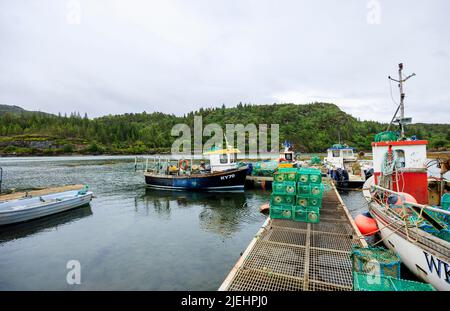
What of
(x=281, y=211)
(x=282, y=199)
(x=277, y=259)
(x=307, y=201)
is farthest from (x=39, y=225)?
(x=307, y=201)

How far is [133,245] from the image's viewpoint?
A: 945 cm

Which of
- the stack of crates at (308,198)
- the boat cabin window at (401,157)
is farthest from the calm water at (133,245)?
the stack of crates at (308,198)

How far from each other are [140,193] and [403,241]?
20922 millimetres

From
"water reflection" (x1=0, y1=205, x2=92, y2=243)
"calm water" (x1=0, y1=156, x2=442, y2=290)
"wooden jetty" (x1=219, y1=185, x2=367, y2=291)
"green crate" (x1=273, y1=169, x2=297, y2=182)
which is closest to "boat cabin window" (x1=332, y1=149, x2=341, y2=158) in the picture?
"calm water" (x1=0, y1=156, x2=442, y2=290)

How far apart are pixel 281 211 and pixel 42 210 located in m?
13.8

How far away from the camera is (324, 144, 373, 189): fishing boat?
20.7m

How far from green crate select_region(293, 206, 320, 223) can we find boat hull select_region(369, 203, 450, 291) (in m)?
2.24

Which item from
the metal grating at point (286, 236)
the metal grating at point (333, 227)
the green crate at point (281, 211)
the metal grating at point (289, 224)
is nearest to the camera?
the metal grating at point (286, 236)

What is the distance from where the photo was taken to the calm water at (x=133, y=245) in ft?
22.3

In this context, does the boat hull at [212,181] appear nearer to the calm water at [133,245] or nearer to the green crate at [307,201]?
the calm water at [133,245]

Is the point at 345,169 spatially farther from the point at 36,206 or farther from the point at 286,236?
the point at 36,206

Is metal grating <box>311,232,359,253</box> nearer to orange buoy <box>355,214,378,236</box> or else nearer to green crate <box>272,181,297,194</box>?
orange buoy <box>355,214,378,236</box>

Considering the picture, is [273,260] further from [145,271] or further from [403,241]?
[145,271]

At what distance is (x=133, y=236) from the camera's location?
10.6m
